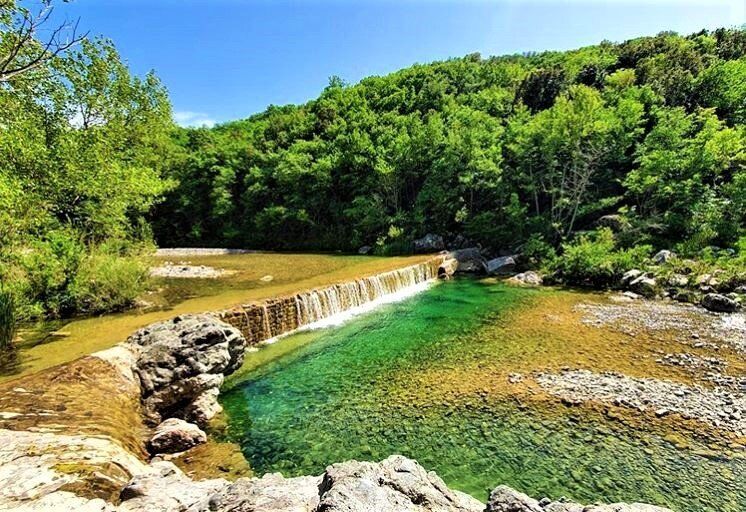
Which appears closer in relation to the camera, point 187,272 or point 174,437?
point 174,437

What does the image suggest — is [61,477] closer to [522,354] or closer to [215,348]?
[215,348]

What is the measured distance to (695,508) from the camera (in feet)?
14.9

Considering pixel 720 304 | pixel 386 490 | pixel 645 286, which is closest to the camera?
pixel 386 490

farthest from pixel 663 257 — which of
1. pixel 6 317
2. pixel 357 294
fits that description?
pixel 6 317

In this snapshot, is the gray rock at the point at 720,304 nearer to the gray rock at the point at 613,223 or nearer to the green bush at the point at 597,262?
the green bush at the point at 597,262

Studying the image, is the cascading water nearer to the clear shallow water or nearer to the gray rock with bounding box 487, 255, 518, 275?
the clear shallow water

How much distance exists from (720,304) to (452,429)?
479 inches

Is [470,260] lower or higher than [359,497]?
lower

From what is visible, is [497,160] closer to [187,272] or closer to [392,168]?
[392,168]

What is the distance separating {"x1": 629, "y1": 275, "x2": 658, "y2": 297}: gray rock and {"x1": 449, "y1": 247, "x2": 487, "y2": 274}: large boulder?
7308 millimetres

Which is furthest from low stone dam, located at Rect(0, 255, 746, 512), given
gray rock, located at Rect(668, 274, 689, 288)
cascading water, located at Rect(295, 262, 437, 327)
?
gray rock, located at Rect(668, 274, 689, 288)

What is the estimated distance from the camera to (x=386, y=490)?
8.87 feet

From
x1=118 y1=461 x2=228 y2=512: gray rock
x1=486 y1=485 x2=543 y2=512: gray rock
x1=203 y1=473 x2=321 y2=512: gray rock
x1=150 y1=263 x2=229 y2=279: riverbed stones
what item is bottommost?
x1=118 y1=461 x2=228 y2=512: gray rock

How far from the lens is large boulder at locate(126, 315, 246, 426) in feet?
21.8
